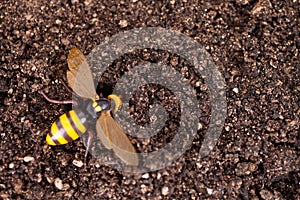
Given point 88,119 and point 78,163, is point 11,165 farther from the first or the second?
point 88,119

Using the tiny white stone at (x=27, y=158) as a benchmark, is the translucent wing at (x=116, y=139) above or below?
above

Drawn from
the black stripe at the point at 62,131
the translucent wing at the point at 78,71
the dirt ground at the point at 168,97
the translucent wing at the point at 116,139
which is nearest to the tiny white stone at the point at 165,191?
the dirt ground at the point at 168,97

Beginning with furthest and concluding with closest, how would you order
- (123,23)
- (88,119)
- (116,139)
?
(123,23)
(88,119)
(116,139)

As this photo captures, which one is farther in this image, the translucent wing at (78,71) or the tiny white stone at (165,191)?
the translucent wing at (78,71)

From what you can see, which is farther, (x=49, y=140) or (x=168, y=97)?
(x=168, y=97)

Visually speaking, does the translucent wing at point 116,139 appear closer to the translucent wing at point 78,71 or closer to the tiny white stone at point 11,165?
the translucent wing at point 78,71

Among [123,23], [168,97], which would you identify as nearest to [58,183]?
[168,97]
